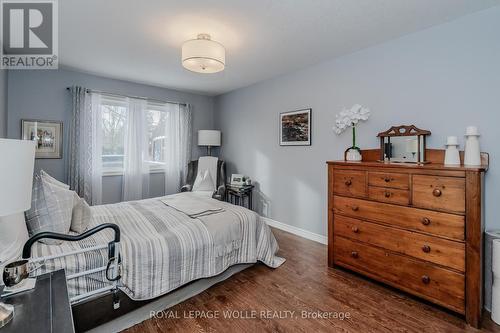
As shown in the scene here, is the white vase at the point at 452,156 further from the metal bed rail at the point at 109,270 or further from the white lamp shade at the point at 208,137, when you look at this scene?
the white lamp shade at the point at 208,137

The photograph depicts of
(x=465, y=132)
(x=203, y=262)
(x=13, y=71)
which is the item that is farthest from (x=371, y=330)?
(x=13, y=71)

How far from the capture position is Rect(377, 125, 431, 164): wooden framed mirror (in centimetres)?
246

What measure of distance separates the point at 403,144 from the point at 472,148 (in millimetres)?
579

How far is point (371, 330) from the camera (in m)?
1.79

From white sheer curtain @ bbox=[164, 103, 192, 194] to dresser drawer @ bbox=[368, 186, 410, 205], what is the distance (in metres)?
3.51

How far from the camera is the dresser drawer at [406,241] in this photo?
1.92 meters

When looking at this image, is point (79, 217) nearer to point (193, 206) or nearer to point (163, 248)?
point (163, 248)

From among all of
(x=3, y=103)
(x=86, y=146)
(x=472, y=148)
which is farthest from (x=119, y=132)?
(x=472, y=148)

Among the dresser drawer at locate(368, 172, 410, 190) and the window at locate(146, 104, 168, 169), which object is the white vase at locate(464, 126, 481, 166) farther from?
the window at locate(146, 104, 168, 169)

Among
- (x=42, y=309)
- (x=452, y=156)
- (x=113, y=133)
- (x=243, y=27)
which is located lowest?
(x=42, y=309)

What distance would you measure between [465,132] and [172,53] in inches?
126

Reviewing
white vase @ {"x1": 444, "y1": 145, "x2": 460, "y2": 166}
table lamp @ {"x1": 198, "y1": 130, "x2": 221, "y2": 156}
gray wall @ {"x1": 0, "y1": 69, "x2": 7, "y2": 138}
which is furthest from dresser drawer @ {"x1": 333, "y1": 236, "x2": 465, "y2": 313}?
gray wall @ {"x1": 0, "y1": 69, "x2": 7, "y2": 138}

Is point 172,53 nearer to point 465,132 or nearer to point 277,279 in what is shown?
point 277,279

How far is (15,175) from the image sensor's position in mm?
881
